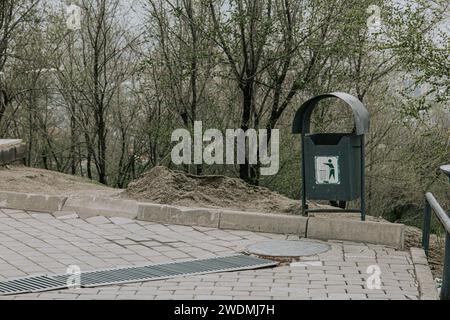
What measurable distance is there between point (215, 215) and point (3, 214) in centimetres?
285

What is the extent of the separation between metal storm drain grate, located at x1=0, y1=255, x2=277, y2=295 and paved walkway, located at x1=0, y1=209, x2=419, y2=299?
0.46 ft

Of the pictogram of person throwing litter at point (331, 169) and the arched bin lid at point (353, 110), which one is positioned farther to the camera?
the pictogram of person throwing litter at point (331, 169)

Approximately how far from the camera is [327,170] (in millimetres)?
8258

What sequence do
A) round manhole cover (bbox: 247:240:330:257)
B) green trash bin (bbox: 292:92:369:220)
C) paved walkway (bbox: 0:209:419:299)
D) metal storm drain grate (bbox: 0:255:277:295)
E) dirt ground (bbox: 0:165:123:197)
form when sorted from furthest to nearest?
dirt ground (bbox: 0:165:123:197)
green trash bin (bbox: 292:92:369:220)
round manhole cover (bbox: 247:240:330:257)
metal storm drain grate (bbox: 0:255:277:295)
paved walkway (bbox: 0:209:419:299)

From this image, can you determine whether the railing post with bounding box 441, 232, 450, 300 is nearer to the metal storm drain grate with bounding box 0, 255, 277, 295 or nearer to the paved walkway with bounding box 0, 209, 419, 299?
the paved walkway with bounding box 0, 209, 419, 299

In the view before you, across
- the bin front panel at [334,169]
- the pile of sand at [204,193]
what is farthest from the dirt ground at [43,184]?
the bin front panel at [334,169]

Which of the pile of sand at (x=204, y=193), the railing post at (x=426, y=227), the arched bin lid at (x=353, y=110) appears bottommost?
the railing post at (x=426, y=227)

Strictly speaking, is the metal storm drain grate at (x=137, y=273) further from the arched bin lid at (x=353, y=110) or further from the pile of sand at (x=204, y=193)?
the pile of sand at (x=204, y=193)

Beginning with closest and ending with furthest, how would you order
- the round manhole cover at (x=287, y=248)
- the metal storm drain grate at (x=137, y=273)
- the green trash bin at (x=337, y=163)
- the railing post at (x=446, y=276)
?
the railing post at (x=446, y=276) → the metal storm drain grate at (x=137, y=273) → the round manhole cover at (x=287, y=248) → the green trash bin at (x=337, y=163)

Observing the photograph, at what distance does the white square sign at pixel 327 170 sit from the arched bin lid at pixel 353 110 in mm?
447

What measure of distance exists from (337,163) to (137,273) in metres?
2.94

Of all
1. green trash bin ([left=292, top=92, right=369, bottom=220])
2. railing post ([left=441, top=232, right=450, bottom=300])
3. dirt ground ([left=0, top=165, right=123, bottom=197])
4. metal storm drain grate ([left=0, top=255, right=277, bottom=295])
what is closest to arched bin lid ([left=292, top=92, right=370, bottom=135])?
green trash bin ([left=292, top=92, right=369, bottom=220])

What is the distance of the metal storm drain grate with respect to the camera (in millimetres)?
5766

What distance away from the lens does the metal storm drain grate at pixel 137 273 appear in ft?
18.9
